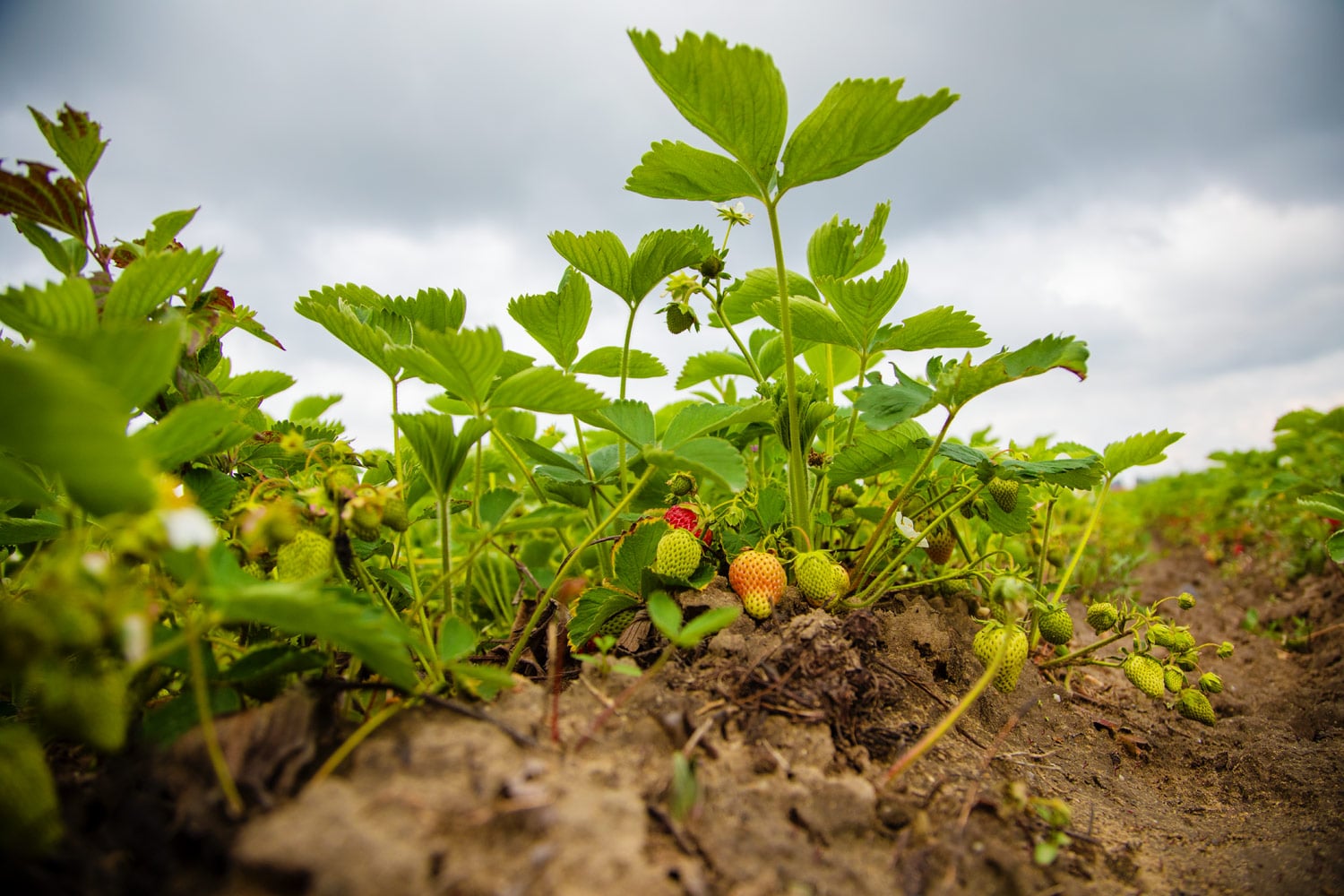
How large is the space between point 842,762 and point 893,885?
0.76 ft

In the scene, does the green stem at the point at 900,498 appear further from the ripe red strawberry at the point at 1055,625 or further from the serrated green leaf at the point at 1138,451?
the serrated green leaf at the point at 1138,451

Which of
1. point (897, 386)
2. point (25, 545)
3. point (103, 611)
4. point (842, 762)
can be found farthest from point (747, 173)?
A: point (25, 545)

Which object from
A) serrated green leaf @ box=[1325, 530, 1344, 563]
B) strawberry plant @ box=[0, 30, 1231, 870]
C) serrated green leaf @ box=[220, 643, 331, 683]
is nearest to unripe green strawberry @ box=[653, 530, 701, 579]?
strawberry plant @ box=[0, 30, 1231, 870]

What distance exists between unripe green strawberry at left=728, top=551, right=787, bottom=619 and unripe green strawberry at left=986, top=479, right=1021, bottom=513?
0.47m

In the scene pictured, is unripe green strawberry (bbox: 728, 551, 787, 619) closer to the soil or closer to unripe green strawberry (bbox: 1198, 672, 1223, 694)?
the soil

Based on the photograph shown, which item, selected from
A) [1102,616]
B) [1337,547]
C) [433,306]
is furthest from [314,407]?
[1337,547]

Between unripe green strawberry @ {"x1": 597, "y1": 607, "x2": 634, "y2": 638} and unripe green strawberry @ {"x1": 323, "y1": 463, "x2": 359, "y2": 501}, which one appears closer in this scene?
unripe green strawberry @ {"x1": 323, "y1": 463, "x2": 359, "y2": 501}

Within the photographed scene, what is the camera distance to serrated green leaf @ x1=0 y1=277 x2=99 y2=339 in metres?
0.89

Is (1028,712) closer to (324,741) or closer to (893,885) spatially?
(893,885)

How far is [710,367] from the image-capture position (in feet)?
6.47

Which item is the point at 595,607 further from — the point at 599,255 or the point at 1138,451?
the point at 1138,451

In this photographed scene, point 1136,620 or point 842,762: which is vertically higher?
point 1136,620

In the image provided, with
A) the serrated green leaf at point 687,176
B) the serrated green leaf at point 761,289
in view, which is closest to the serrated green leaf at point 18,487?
the serrated green leaf at point 687,176

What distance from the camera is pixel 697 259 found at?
4.80ft
